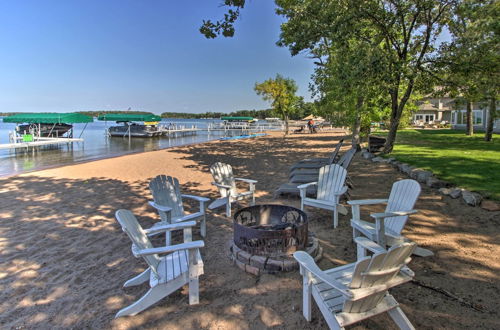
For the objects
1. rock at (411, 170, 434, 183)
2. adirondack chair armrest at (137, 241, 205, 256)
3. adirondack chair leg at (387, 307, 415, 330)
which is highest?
rock at (411, 170, 434, 183)

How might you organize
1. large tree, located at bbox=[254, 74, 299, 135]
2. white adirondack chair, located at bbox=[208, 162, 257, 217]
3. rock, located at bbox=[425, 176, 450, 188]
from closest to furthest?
white adirondack chair, located at bbox=[208, 162, 257, 217], rock, located at bbox=[425, 176, 450, 188], large tree, located at bbox=[254, 74, 299, 135]

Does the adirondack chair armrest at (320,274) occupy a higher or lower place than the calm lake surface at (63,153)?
higher

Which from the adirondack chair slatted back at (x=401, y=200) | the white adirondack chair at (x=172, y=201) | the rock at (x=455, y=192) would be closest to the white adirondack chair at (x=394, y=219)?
the adirondack chair slatted back at (x=401, y=200)

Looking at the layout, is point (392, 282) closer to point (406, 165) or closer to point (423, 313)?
point (423, 313)

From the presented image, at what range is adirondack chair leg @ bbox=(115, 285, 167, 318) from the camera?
2707 mm

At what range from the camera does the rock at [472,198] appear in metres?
5.28

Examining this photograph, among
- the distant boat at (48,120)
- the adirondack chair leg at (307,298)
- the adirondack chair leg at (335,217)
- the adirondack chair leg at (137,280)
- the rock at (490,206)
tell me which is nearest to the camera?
the adirondack chair leg at (307,298)

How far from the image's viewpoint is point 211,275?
11.2 ft

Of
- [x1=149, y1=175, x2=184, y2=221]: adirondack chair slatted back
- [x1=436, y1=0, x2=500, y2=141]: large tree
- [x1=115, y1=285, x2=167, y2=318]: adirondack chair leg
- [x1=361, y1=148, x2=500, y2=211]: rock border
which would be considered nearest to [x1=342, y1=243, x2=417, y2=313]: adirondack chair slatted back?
[x1=115, y1=285, x2=167, y2=318]: adirondack chair leg

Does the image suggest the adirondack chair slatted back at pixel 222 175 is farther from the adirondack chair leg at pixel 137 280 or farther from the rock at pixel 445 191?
the rock at pixel 445 191

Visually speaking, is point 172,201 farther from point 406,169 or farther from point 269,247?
point 406,169

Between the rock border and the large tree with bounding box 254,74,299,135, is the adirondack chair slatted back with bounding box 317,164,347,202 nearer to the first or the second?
the rock border

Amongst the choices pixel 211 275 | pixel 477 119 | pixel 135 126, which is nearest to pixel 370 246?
pixel 211 275

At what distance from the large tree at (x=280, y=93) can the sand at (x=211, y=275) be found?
28.2 metres
